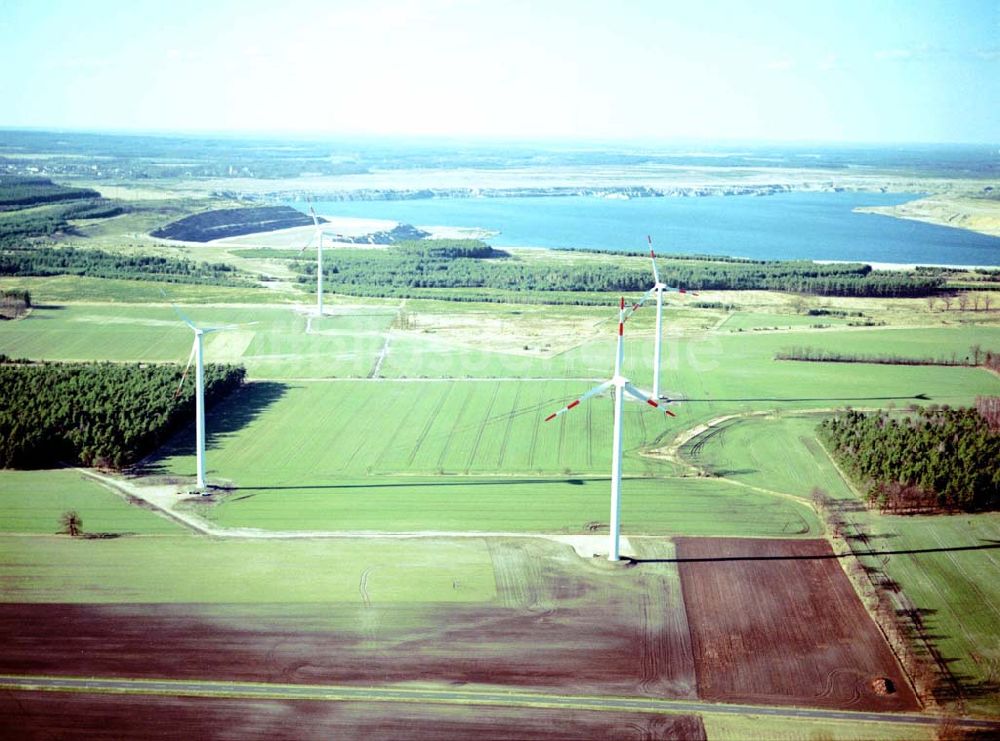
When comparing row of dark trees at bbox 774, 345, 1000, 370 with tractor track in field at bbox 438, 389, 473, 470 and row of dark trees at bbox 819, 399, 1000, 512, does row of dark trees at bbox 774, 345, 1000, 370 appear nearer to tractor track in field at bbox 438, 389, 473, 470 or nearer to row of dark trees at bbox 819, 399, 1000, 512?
row of dark trees at bbox 819, 399, 1000, 512

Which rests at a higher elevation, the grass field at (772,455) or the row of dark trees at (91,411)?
the row of dark trees at (91,411)

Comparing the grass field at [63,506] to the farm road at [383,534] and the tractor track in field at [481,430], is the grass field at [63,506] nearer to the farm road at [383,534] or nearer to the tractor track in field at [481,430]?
the farm road at [383,534]

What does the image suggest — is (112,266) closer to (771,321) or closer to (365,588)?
(771,321)

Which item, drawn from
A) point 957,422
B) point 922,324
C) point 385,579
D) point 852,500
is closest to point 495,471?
point 385,579

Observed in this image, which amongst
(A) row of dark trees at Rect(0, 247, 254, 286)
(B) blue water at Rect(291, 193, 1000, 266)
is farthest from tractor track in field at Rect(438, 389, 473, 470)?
(B) blue water at Rect(291, 193, 1000, 266)

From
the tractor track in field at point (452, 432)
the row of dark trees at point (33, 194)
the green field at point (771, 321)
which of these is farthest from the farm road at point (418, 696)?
the row of dark trees at point (33, 194)

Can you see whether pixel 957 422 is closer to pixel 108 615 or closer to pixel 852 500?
pixel 852 500

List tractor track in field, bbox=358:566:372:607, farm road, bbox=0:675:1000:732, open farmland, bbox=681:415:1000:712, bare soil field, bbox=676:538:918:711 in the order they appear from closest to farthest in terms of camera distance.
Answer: farm road, bbox=0:675:1000:732 → bare soil field, bbox=676:538:918:711 → open farmland, bbox=681:415:1000:712 → tractor track in field, bbox=358:566:372:607
